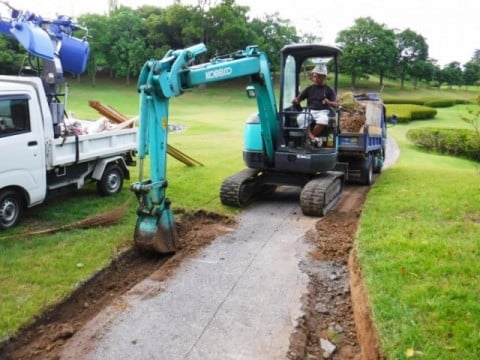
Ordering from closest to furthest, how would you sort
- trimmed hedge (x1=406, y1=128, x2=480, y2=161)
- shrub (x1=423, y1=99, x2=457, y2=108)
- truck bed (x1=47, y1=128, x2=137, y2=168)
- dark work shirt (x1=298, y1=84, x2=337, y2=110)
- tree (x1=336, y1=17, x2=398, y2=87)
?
truck bed (x1=47, y1=128, x2=137, y2=168) → dark work shirt (x1=298, y1=84, x2=337, y2=110) → trimmed hedge (x1=406, y1=128, x2=480, y2=161) → shrub (x1=423, y1=99, x2=457, y2=108) → tree (x1=336, y1=17, x2=398, y2=87)

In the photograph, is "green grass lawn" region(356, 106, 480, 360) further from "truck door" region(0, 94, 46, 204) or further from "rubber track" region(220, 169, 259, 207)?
"truck door" region(0, 94, 46, 204)

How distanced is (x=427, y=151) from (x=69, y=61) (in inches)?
716

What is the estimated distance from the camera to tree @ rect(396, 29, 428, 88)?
66.9m

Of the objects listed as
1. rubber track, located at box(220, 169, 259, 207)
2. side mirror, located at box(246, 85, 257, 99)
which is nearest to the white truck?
rubber track, located at box(220, 169, 259, 207)

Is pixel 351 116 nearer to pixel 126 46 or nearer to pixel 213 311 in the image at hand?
pixel 213 311

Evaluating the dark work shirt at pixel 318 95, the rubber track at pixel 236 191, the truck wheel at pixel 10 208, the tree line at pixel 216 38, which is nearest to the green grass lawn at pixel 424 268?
the dark work shirt at pixel 318 95

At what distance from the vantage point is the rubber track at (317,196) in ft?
27.1

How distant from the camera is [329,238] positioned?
7.32 metres

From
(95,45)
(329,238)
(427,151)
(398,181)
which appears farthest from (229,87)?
(329,238)

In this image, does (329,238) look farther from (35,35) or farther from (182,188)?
(35,35)

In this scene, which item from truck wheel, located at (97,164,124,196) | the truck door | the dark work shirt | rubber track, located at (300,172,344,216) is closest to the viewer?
the truck door

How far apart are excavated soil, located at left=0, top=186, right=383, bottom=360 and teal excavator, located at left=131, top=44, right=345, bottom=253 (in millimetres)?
480

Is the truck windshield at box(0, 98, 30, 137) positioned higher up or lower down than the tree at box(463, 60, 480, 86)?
lower down

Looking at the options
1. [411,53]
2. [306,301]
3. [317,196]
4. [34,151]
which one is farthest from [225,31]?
[306,301]
